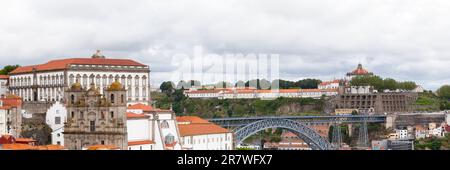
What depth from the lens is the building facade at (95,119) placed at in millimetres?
15398

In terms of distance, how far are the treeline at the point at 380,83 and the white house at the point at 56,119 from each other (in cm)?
2131

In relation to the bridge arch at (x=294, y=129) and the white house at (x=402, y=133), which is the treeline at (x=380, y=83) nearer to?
the white house at (x=402, y=133)

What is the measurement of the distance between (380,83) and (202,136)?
67.4ft

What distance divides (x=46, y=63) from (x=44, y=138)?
247 inches

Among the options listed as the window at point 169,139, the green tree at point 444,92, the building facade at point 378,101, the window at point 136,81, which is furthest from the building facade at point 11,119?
the green tree at point 444,92

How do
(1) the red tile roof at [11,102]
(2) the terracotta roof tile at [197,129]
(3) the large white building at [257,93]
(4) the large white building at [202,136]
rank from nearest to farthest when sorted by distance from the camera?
(4) the large white building at [202,136], (2) the terracotta roof tile at [197,129], (1) the red tile roof at [11,102], (3) the large white building at [257,93]

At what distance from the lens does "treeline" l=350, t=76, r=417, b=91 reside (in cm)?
3588

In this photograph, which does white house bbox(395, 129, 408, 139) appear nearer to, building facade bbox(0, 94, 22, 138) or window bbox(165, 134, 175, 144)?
window bbox(165, 134, 175, 144)

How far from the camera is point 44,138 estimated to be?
1661cm

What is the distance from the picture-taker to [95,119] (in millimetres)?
15773

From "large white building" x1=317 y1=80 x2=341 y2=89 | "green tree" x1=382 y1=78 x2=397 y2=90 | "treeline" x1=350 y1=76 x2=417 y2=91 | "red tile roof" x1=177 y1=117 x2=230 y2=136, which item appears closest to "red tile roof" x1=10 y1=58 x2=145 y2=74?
"red tile roof" x1=177 y1=117 x2=230 y2=136

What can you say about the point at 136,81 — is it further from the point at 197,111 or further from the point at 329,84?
the point at 329,84
